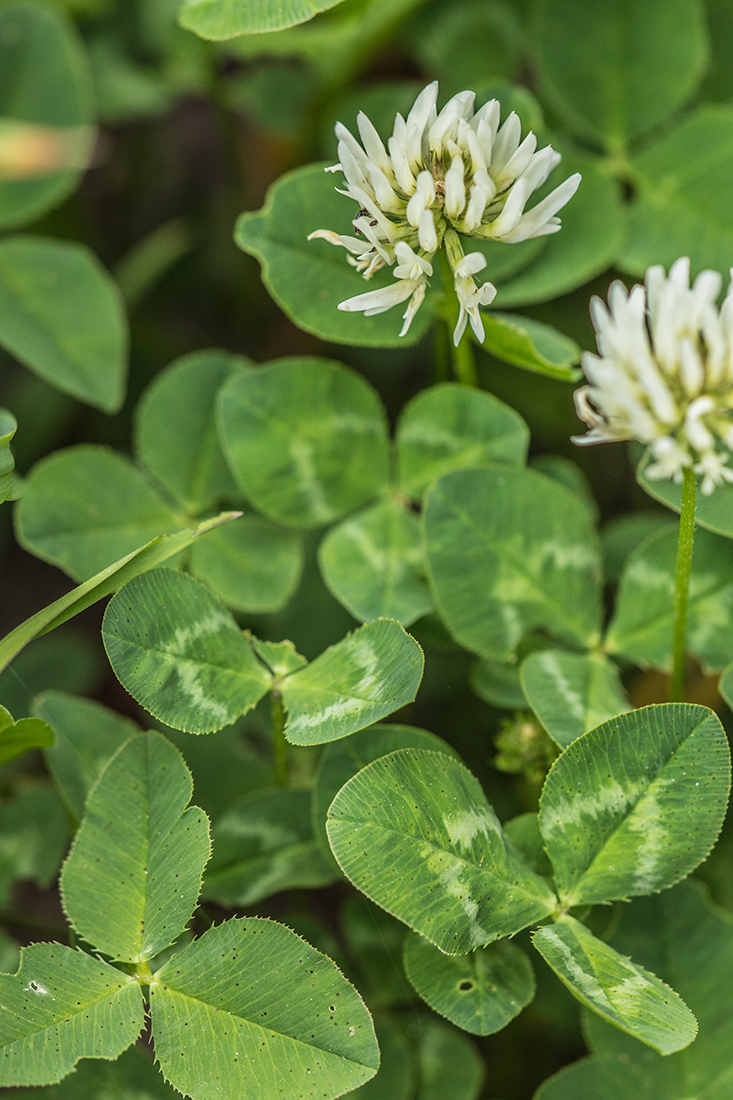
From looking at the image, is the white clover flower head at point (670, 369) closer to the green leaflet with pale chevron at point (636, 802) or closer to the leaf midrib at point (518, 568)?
the green leaflet with pale chevron at point (636, 802)

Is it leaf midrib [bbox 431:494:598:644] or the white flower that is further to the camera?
leaf midrib [bbox 431:494:598:644]

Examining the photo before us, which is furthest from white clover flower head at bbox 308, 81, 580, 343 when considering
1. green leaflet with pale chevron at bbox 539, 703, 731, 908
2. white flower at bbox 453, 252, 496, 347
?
green leaflet with pale chevron at bbox 539, 703, 731, 908

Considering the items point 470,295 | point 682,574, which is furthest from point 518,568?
point 470,295

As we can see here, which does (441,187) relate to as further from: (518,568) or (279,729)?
(279,729)

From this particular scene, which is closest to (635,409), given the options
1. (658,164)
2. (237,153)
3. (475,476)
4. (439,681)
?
(475,476)

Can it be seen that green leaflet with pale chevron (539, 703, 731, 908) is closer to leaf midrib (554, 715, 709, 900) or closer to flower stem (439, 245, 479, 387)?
leaf midrib (554, 715, 709, 900)

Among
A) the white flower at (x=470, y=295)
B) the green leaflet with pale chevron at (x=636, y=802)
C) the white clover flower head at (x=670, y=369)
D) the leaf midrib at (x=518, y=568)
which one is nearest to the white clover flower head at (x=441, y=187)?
the white flower at (x=470, y=295)
